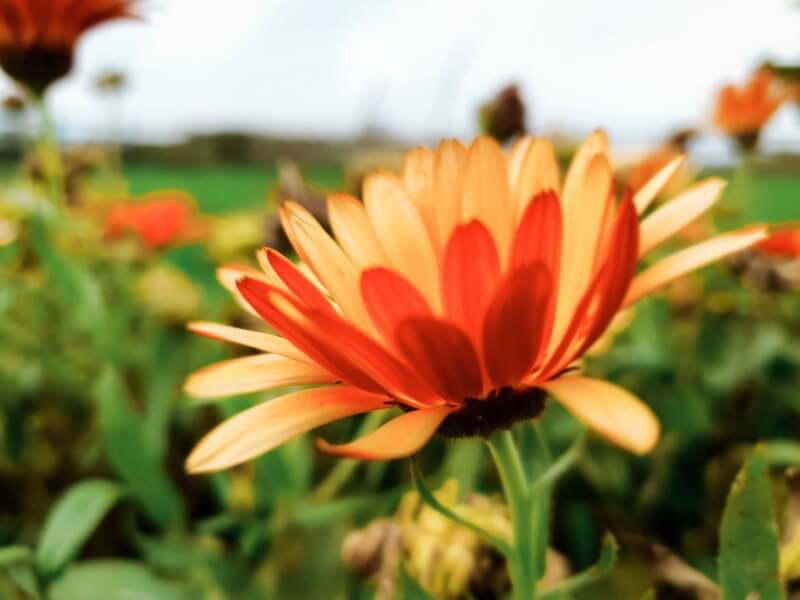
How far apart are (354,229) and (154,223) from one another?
1.05m

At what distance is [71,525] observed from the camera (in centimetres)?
64

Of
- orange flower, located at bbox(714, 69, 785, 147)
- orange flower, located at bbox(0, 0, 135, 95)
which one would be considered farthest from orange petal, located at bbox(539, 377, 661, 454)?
orange flower, located at bbox(714, 69, 785, 147)

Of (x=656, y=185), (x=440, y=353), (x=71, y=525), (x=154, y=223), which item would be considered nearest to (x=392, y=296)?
(x=440, y=353)

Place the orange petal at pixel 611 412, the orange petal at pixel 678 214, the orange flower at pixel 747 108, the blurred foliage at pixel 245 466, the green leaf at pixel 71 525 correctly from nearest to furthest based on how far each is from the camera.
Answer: the orange petal at pixel 611 412 → the orange petal at pixel 678 214 → the green leaf at pixel 71 525 → the blurred foliage at pixel 245 466 → the orange flower at pixel 747 108

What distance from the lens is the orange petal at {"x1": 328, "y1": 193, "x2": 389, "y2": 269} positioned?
1.13 feet

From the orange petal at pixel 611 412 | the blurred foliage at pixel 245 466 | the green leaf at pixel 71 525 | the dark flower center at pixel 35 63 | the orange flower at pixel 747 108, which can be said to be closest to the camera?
the orange petal at pixel 611 412

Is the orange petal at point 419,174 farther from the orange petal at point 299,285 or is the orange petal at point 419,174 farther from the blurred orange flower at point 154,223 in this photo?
the blurred orange flower at point 154,223

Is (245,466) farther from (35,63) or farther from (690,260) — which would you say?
(690,260)

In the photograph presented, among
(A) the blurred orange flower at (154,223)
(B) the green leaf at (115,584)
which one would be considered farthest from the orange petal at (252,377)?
(A) the blurred orange flower at (154,223)

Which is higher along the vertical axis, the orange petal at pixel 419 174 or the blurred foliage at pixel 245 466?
the orange petal at pixel 419 174

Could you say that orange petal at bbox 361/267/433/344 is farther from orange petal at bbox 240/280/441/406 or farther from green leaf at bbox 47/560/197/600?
green leaf at bbox 47/560/197/600

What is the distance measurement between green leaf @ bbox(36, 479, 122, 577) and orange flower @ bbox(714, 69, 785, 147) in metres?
0.99

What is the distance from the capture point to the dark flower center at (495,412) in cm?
31

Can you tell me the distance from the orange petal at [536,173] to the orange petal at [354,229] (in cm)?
6
